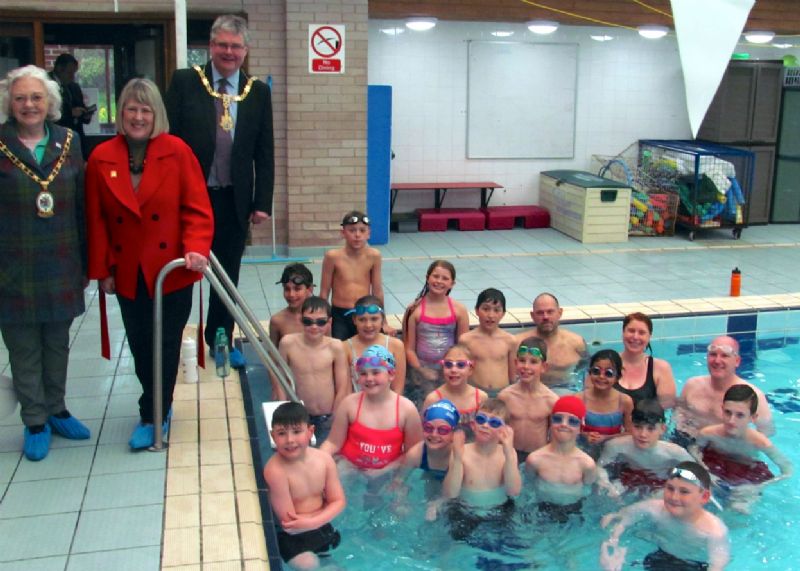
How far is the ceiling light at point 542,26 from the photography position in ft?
38.2

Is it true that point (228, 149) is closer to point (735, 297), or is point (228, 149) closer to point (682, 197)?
point (735, 297)

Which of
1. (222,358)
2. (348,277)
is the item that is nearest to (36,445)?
(222,358)

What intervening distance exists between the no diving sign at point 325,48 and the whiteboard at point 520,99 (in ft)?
9.18

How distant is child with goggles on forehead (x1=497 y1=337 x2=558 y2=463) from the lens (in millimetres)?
5172

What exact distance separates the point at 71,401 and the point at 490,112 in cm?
827

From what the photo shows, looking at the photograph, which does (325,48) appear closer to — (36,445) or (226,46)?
(226,46)

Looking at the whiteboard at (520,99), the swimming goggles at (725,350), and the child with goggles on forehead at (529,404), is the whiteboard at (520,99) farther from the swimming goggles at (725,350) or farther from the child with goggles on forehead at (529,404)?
the child with goggles on forehead at (529,404)

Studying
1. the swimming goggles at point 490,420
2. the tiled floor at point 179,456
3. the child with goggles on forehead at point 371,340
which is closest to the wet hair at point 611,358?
the swimming goggles at point 490,420

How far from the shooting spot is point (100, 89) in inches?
390

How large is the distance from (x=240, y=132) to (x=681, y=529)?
10.7 feet

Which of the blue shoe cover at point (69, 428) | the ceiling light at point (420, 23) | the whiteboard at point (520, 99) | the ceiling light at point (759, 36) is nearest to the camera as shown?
the blue shoe cover at point (69, 428)

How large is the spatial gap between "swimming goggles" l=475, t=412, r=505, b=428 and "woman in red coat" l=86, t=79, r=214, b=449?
1556 mm

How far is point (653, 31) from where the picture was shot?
452 inches

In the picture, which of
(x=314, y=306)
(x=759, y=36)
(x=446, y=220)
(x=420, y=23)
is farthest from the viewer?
(x=759, y=36)
